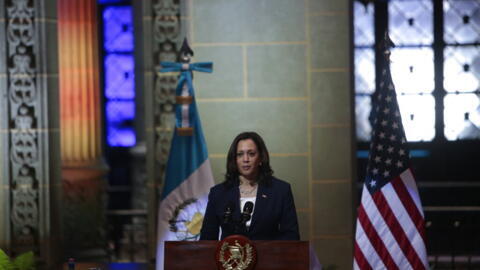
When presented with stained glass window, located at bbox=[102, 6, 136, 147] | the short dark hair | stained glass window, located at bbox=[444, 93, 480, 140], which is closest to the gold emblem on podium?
the short dark hair

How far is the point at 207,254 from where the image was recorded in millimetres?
6195

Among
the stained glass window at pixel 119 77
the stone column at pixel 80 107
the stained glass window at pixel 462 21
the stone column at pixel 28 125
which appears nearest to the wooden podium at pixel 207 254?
the stone column at pixel 28 125

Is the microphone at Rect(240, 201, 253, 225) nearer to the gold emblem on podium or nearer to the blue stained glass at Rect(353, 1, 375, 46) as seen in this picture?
the gold emblem on podium

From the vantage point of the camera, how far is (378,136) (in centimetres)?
850

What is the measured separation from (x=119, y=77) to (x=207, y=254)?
970 centimetres

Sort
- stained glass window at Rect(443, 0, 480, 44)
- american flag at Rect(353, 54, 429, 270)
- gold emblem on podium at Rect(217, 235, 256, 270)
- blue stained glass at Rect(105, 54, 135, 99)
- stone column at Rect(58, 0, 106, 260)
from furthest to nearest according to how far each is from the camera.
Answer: blue stained glass at Rect(105, 54, 135, 99), stained glass window at Rect(443, 0, 480, 44), stone column at Rect(58, 0, 106, 260), american flag at Rect(353, 54, 429, 270), gold emblem on podium at Rect(217, 235, 256, 270)

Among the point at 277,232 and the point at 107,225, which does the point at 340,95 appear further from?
the point at 107,225

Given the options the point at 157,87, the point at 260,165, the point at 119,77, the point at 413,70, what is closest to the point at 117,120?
the point at 119,77

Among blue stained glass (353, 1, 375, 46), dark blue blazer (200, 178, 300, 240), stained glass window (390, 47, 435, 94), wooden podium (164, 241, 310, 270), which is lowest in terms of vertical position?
wooden podium (164, 241, 310, 270)

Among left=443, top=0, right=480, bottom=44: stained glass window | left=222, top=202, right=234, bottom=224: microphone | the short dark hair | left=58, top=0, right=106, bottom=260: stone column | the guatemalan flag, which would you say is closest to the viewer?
left=222, top=202, right=234, bottom=224: microphone

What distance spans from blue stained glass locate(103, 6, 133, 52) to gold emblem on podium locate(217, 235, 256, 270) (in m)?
9.73

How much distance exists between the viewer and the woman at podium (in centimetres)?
668

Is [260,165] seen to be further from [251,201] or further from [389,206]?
[389,206]

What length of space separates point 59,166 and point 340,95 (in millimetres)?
2871
